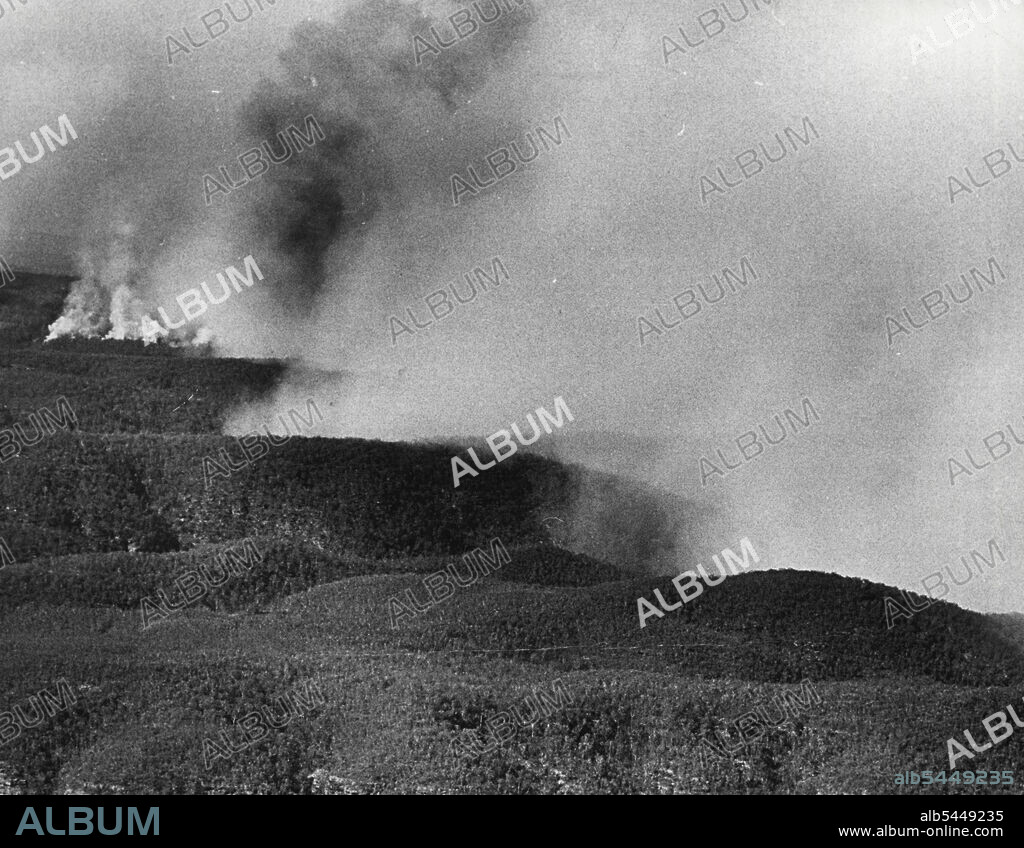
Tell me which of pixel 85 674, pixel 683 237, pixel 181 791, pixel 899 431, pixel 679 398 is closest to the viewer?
pixel 181 791

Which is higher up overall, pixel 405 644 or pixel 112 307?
pixel 112 307

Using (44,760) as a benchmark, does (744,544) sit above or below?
above

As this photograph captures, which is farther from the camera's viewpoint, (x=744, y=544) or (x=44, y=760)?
(x=744, y=544)

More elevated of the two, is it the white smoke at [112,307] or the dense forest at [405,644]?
the white smoke at [112,307]

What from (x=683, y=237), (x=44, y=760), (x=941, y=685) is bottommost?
(x=941, y=685)

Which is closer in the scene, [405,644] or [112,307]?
[405,644]

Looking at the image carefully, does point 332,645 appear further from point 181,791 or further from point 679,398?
point 679,398

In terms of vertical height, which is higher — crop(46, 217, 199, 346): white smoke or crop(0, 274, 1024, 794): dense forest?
crop(46, 217, 199, 346): white smoke

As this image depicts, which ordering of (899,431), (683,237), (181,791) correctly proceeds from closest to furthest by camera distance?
(181,791), (899,431), (683,237)

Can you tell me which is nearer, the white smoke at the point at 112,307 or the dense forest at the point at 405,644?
the dense forest at the point at 405,644

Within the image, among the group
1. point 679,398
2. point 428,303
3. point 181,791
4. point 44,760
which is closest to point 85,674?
point 44,760

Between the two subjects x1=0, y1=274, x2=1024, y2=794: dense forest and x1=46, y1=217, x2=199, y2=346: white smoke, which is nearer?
x1=0, y1=274, x2=1024, y2=794: dense forest
